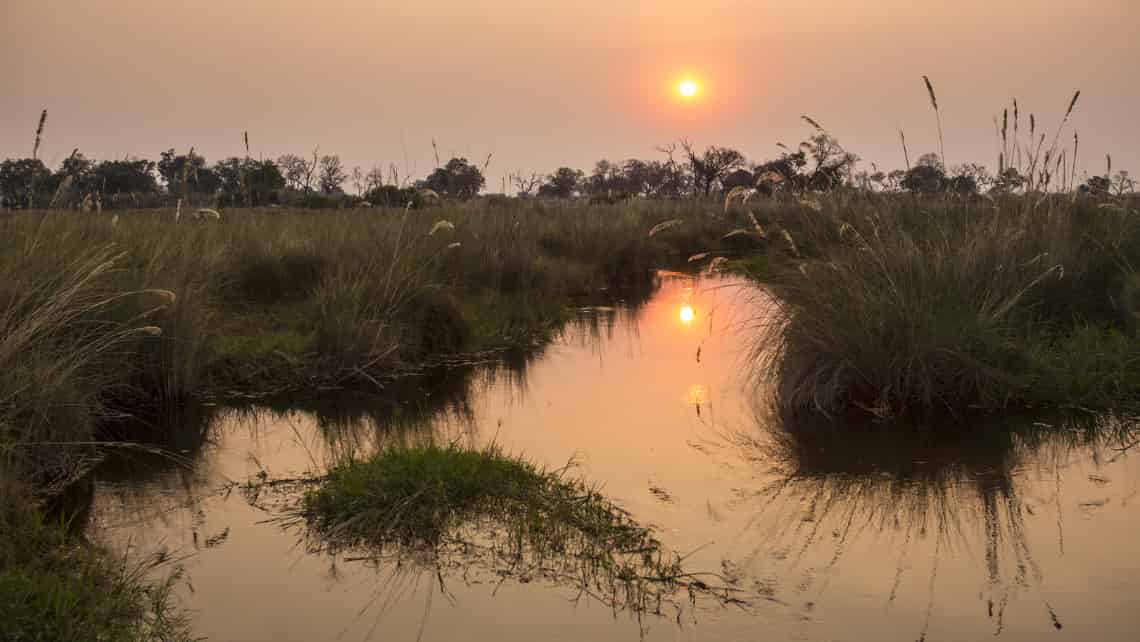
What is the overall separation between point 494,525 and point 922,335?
363 cm

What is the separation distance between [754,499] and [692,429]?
1553 millimetres

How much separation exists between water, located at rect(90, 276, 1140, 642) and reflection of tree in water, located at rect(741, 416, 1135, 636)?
18 millimetres

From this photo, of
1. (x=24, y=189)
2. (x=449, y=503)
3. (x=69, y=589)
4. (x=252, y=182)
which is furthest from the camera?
(x=252, y=182)

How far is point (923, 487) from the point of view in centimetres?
558

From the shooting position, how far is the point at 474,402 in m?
7.83

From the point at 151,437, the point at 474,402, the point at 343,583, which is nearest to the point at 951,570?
the point at 343,583

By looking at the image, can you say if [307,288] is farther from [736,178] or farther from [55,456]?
[736,178]

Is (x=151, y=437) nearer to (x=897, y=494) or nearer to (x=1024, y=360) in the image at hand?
(x=897, y=494)

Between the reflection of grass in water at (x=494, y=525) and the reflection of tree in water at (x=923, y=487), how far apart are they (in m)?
0.71

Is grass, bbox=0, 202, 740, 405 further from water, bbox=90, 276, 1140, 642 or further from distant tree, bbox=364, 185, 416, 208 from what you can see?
water, bbox=90, 276, 1140, 642

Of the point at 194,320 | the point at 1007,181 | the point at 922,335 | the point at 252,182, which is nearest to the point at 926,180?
the point at 1007,181

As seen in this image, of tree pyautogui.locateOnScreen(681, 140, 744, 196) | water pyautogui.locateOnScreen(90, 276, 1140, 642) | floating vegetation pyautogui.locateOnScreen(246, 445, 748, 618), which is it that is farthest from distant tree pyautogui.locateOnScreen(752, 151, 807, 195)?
tree pyautogui.locateOnScreen(681, 140, 744, 196)

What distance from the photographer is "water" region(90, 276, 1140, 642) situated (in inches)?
155

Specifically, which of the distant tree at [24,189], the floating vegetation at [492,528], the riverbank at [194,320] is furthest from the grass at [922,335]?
the distant tree at [24,189]
